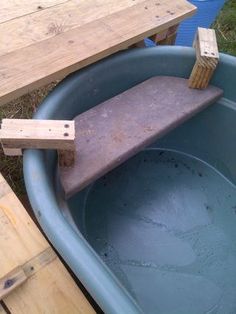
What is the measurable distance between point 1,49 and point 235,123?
78cm

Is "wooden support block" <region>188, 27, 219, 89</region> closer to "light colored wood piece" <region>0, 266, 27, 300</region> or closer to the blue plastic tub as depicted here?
the blue plastic tub

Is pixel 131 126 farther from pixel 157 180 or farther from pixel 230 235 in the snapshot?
pixel 230 235

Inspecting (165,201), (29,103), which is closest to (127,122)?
(165,201)

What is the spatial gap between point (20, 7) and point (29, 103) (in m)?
0.51

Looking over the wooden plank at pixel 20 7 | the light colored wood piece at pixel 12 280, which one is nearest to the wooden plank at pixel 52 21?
the wooden plank at pixel 20 7

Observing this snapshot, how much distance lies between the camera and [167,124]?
1.12m

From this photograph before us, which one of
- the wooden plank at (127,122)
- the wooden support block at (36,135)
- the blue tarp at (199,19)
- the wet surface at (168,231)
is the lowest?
the wet surface at (168,231)

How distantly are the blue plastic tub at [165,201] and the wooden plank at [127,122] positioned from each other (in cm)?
5

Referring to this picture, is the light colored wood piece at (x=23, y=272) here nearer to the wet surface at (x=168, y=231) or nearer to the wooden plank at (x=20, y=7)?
the wet surface at (x=168, y=231)

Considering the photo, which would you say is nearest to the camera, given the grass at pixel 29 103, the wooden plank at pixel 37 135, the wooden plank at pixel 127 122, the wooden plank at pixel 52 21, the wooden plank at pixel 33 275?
the wooden plank at pixel 33 275

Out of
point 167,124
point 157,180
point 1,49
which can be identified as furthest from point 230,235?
point 1,49

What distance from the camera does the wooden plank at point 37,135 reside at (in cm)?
88

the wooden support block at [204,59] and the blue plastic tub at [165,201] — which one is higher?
the wooden support block at [204,59]

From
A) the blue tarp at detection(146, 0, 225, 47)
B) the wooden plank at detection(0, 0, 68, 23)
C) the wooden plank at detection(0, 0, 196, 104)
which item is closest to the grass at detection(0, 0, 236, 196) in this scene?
the wooden plank at detection(0, 0, 196, 104)
